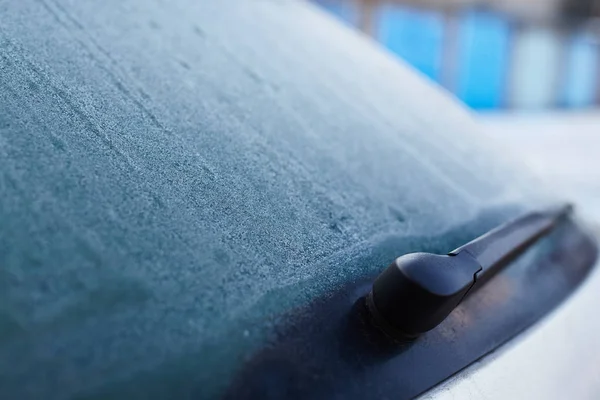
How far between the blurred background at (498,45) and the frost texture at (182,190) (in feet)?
24.0

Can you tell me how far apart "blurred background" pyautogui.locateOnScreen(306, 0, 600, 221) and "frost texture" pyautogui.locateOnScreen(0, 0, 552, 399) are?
7.30m

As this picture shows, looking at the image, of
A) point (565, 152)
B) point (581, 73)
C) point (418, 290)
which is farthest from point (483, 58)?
point (418, 290)

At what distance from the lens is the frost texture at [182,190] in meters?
0.63

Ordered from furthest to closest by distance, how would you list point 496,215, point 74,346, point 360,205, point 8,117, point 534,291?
point 496,215
point 534,291
point 360,205
point 8,117
point 74,346

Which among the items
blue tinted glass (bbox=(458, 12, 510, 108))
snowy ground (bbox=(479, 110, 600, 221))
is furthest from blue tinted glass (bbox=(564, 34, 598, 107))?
snowy ground (bbox=(479, 110, 600, 221))

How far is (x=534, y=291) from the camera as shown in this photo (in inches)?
42.4

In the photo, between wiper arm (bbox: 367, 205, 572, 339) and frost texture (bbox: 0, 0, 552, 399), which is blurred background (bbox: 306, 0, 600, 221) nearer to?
frost texture (bbox: 0, 0, 552, 399)

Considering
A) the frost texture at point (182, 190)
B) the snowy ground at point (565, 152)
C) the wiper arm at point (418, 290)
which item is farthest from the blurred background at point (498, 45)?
the wiper arm at point (418, 290)

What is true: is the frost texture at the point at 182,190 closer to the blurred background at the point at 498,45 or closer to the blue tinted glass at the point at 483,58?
the blurred background at the point at 498,45

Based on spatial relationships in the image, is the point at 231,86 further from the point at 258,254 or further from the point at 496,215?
the point at 496,215

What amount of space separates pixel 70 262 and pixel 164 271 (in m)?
0.10

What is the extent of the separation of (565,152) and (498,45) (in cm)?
936

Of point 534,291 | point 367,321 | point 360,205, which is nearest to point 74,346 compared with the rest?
point 367,321

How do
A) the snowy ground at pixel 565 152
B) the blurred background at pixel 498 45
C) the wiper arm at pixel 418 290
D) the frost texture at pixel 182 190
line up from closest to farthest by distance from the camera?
the frost texture at pixel 182 190, the wiper arm at pixel 418 290, the snowy ground at pixel 565 152, the blurred background at pixel 498 45
